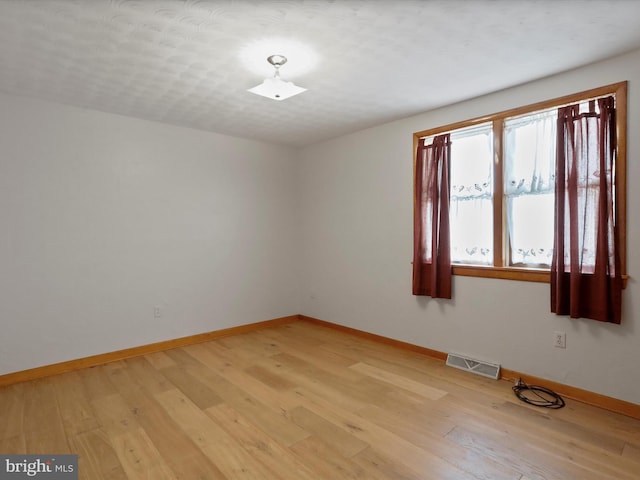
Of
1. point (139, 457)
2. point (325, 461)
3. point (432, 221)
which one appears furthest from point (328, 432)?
point (432, 221)

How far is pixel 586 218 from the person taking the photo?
253 centimetres

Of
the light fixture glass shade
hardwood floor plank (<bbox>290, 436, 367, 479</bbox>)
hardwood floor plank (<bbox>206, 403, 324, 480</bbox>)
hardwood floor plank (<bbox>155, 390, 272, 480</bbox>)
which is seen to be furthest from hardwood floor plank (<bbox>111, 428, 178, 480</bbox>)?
the light fixture glass shade

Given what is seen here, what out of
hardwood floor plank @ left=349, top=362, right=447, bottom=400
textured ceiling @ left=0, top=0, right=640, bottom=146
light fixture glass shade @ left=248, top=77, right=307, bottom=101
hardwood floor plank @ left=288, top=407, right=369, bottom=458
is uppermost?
textured ceiling @ left=0, top=0, right=640, bottom=146

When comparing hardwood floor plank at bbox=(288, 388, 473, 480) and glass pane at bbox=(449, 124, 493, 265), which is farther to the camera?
glass pane at bbox=(449, 124, 493, 265)

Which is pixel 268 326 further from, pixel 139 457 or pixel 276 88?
pixel 276 88

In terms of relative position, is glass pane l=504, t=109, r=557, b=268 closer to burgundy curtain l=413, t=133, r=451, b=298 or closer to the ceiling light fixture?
burgundy curtain l=413, t=133, r=451, b=298

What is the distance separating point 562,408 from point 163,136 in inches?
174

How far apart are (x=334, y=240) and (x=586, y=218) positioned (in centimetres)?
273

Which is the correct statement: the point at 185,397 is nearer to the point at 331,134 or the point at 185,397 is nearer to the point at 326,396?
the point at 326,396

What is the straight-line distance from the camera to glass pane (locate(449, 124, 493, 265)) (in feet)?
10.4

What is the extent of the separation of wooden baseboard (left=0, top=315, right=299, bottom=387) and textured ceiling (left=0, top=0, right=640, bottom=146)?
2.44 meters

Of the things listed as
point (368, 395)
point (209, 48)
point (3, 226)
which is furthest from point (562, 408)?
point (3, 226)

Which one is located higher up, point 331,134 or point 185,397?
point 331,134

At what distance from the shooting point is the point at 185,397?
268 cm
